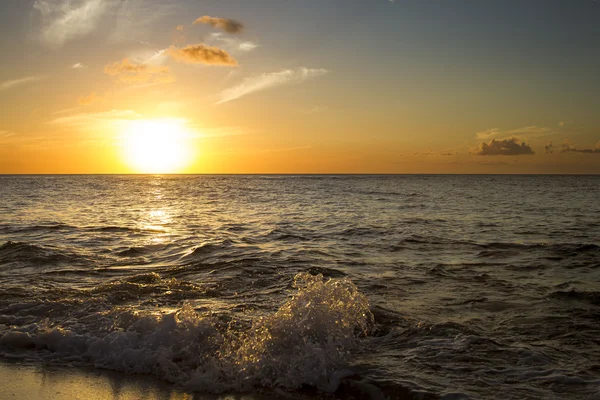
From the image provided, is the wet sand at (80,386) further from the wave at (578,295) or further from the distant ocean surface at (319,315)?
the wave at (578,295)

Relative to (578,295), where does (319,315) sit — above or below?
above

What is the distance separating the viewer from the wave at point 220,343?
17.1 ft

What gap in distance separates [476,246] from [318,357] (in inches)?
395

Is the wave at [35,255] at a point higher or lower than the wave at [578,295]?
higher

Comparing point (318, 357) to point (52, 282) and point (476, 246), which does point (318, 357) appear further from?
point (476, 246)

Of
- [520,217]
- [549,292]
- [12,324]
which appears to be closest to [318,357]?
[12,324]

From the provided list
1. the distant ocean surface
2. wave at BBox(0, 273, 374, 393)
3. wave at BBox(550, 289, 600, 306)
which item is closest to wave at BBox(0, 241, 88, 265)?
the distant ocean surface

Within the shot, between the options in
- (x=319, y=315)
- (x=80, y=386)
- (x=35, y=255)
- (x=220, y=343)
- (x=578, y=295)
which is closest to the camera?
(x=80, y=386)

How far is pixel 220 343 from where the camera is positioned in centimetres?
594

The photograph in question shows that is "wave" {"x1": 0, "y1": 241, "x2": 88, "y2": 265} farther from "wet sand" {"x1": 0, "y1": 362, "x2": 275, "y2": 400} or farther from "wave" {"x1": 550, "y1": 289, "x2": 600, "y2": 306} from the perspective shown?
"wave" {"x1": 550, "y1": 289, "x2": 600, "y2": 306}

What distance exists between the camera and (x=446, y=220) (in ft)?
71.5

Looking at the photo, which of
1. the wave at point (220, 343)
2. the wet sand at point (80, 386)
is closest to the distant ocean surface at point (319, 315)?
the wave at point (220, 343)

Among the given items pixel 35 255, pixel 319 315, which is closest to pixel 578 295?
pixel 319 315

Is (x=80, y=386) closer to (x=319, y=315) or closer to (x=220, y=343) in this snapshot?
(x=220, y=343)
